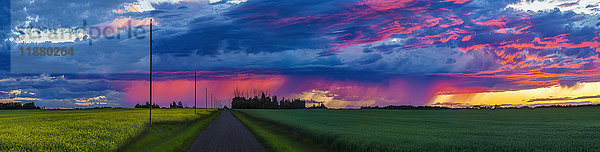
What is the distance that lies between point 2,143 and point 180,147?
8.54 meters

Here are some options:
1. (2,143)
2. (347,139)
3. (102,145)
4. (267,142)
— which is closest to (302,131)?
(267,142)

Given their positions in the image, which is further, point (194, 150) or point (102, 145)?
point (194, 150)

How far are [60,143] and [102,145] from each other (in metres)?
1.92

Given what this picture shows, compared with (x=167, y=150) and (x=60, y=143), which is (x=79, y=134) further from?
(x=167, y=150)

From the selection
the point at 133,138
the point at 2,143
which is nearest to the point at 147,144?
the point at 133,138

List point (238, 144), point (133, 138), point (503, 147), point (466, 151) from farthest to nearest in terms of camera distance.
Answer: point (133, 138) < point (238, 144) < point (503, 147) < point (466, 151)

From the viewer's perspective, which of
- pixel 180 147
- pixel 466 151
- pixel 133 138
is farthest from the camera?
pixel 133 138

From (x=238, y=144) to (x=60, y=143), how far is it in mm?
9519

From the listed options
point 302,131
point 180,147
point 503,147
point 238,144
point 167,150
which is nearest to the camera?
point 503,147

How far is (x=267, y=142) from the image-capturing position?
2406 cm

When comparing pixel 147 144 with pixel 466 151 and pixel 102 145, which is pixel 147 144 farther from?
pixel 466 151

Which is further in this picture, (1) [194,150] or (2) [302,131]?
(2) [302,131]

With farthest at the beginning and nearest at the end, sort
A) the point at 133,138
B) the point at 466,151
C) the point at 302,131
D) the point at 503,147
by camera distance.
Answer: the point at 302,131, the point at 133,138, the point at 503,147, the point at 466,151

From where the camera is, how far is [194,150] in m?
20.8
